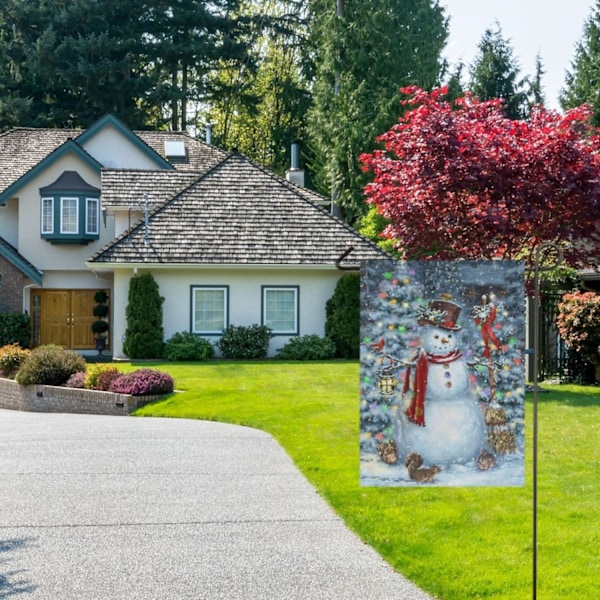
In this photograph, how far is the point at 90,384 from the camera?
2253 centimetres

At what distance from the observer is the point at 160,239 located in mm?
30453

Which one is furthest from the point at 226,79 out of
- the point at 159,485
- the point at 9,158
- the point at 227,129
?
the point at 159,485

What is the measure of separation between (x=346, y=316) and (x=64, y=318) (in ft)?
38.3

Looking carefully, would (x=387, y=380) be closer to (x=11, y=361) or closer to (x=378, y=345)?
(x=378, y=345)

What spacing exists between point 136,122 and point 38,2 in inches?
324

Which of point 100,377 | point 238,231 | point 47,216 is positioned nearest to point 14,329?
point 47,216

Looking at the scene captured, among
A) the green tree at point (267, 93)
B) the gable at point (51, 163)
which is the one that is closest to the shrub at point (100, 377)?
the gable at point (51, 163)

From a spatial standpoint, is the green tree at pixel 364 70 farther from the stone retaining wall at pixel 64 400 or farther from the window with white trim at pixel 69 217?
the stone retaining wall at pixel 64 400

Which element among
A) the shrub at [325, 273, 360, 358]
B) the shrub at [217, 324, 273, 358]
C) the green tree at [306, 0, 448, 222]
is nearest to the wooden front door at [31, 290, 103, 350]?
the shrub at [217, 324, 273, 358]

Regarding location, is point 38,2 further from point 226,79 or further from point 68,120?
point 226,79

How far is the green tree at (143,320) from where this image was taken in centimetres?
2938

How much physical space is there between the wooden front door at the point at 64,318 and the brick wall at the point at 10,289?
200 centimetres

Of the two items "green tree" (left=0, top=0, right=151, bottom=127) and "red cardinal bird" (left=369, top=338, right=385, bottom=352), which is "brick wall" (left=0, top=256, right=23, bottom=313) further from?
"red cardinal bird" (left=369, top=338, right=385, bottom=352)

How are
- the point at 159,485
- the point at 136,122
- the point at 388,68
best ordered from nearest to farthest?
the point at 159,485 < the point at 388,68 < the point at 136,122
